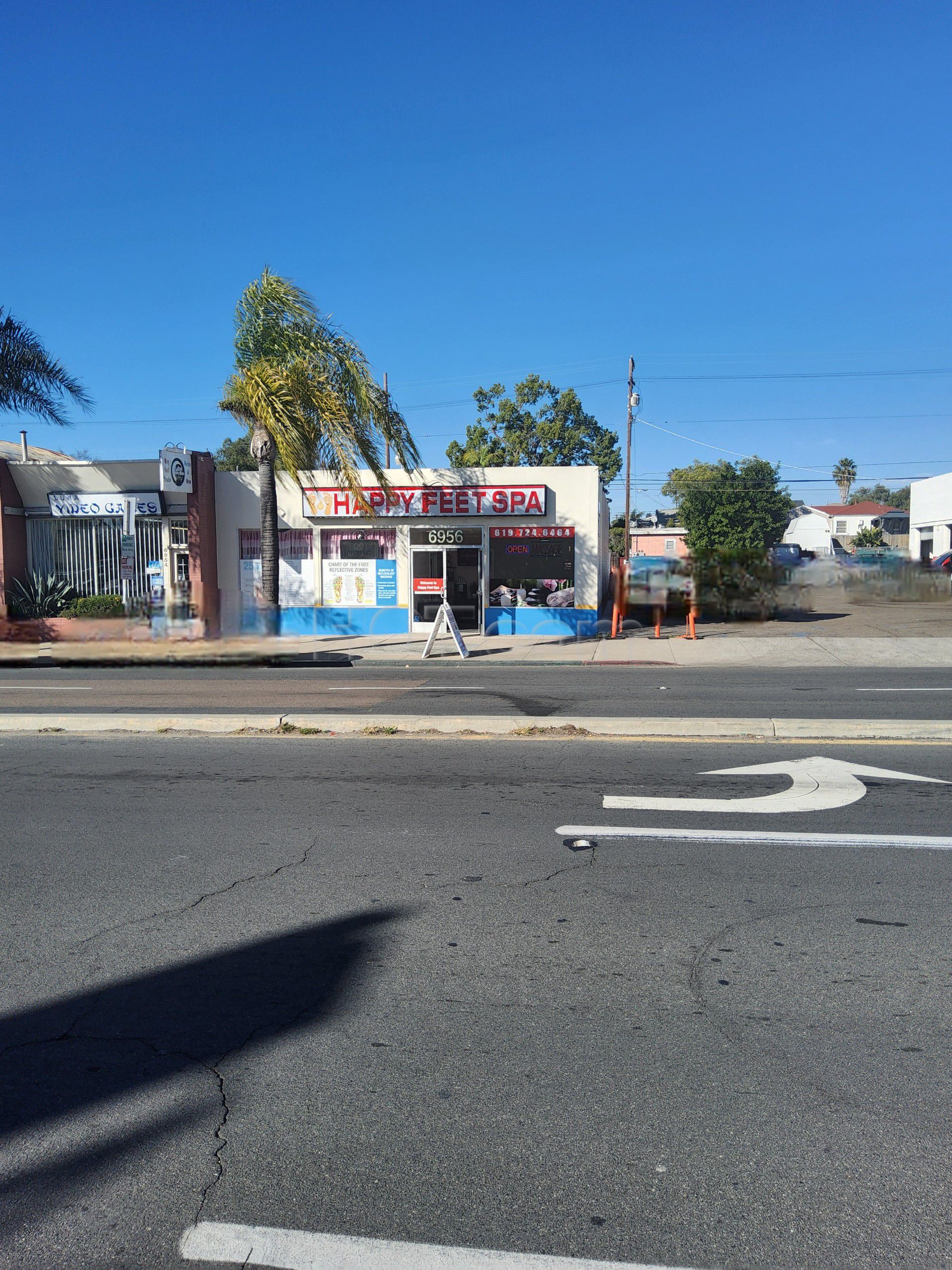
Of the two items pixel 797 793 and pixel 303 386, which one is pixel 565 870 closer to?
pixel 797 793

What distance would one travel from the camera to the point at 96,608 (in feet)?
72.3

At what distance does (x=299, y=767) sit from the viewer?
7.87 m

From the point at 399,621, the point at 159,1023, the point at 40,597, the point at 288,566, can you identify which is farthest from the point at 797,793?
the point at 40,597

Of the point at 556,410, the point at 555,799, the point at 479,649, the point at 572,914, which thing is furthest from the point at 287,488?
the point at 556,410

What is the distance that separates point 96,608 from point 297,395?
8054mm

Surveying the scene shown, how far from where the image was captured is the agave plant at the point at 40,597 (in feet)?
72.9

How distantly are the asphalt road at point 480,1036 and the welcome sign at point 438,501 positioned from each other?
53.5ft

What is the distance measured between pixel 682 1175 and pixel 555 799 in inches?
158

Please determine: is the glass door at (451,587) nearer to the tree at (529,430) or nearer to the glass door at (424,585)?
the glass door at (424,585)

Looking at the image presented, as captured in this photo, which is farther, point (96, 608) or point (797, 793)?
point (96, 608)

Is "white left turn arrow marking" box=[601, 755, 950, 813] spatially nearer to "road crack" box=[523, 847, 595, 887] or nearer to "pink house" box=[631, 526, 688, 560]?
"road crack" box=[523, 847, 595, 887]

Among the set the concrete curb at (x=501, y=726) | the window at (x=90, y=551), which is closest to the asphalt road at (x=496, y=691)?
the concrete curb at (x=501, y=726)

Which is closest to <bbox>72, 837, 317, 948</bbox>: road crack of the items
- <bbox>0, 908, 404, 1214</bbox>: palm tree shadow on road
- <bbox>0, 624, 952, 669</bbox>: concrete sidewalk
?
<bbox>0, 908, 404, 1214</bbox>: palm tree shadow on road

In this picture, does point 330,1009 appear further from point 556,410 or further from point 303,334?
point 556,410
